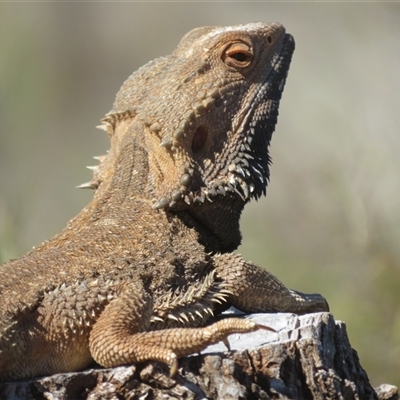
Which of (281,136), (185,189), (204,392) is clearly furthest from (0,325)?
(281,136)

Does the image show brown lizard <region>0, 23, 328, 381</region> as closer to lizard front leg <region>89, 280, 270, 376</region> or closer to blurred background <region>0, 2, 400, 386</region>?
lizard front leg <region>89, 280, 270, 376</region>

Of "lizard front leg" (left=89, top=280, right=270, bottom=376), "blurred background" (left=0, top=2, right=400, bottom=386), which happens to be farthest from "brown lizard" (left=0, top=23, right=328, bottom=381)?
"blurred background" (left=0, top=2, right=400, bottom=386)

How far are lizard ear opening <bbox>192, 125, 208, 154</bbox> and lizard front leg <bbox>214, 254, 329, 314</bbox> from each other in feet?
1.70

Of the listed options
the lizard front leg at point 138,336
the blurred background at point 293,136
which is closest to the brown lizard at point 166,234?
the lizard front leg at point 138,336

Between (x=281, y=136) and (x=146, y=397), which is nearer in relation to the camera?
(x=146, y=397)

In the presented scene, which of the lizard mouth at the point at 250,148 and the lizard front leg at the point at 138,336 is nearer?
the lizard front leg at the point at 138,336

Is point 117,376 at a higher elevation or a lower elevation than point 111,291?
lower

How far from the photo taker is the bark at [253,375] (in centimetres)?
288

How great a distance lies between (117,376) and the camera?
2895mm

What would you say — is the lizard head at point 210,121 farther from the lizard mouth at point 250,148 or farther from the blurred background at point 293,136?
the blurred background at point 293,136

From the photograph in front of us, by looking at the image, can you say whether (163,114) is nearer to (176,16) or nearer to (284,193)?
(284,193)

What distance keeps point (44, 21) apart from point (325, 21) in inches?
152

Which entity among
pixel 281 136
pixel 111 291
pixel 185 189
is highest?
pixel 281 136

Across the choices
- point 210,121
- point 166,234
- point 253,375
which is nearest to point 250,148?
point 210,121
